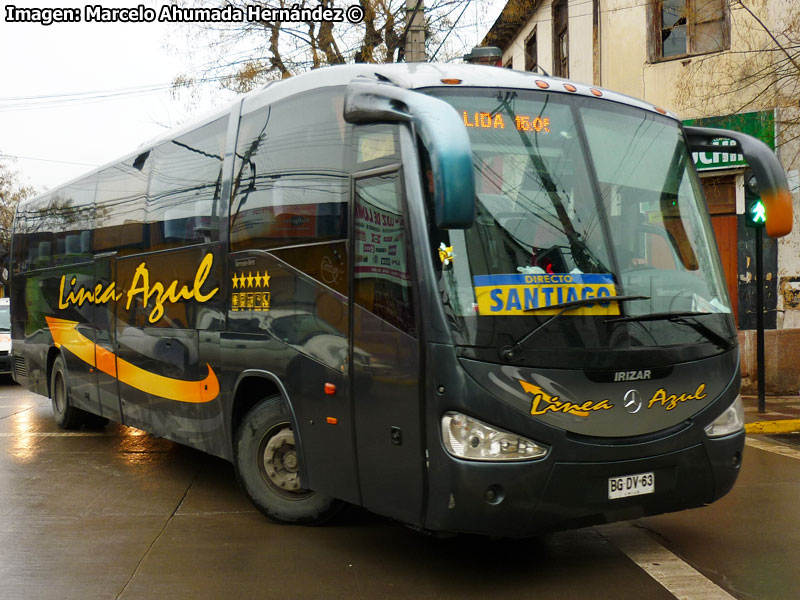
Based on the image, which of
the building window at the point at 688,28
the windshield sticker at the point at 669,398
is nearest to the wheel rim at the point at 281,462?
the windshield sticker at the point at 669,398

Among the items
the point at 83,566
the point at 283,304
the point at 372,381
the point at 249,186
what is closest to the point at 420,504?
the point at 372,381

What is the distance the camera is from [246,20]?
73.9ft

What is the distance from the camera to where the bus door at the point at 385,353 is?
5.05m

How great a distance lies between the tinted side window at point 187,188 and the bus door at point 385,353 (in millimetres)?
2219

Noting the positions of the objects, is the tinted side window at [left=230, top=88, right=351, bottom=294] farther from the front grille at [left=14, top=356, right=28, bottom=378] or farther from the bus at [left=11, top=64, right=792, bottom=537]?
the front grille at [left=14, top=356, right=28, bottom=378]

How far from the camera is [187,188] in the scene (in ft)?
26.2

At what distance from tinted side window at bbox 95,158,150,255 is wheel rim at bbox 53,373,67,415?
94.2 inches

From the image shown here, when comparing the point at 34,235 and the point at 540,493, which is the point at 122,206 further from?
the point at 540,493

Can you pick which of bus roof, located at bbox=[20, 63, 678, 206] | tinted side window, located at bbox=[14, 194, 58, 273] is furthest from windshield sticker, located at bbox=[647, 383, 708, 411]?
tinted side window, located at bbox=[14, 194, 58, 273]

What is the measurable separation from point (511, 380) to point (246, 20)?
19626 mm

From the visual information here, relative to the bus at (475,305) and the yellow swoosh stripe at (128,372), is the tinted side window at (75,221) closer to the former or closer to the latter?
the yellow swoosh stripe at (128,372)

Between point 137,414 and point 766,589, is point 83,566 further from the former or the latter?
point 766,589

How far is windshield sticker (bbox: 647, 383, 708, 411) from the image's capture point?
17.0ft

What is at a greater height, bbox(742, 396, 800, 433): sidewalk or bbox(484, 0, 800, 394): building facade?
bbox(484, 0, 800, 394): building facade
